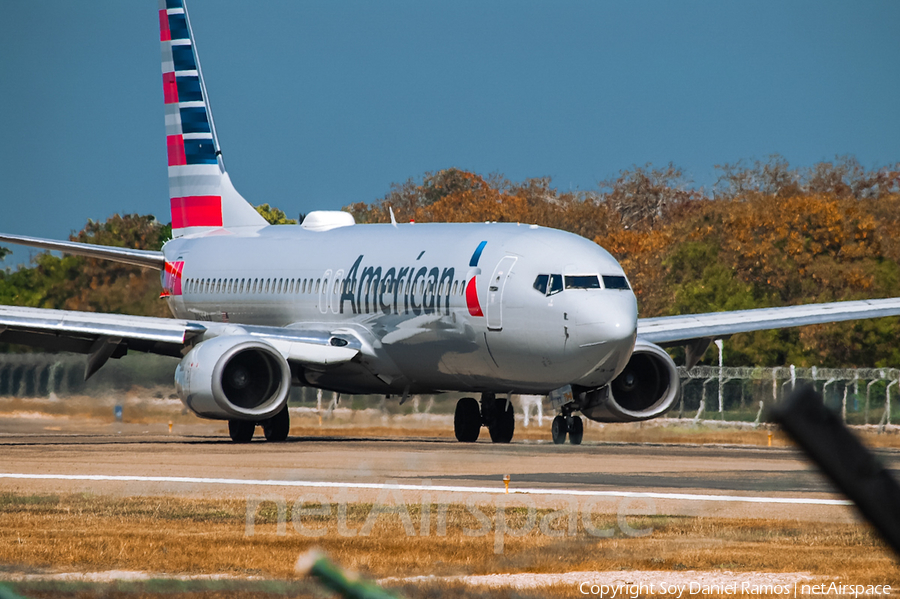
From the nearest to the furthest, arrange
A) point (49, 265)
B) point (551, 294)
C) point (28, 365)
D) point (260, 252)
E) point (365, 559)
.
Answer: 1. point (365, 559)
2. point (551, 294)
3. point (260, 252)
4. point (28, 365)
5. point (49, 265)

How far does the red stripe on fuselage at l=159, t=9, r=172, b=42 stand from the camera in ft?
111

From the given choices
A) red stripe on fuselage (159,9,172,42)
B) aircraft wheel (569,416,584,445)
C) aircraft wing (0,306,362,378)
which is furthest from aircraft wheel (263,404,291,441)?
red stripe on fuselage (159,9,172,42)

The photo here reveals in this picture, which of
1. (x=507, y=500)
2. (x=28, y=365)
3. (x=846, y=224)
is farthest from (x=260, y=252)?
(x=846, y=224)

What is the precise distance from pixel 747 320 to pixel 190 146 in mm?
14090

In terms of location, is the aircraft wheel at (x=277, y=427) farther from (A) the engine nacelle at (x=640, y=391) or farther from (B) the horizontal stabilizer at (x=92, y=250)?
(B) the horizontal stabilizer at (x=92, y=250)

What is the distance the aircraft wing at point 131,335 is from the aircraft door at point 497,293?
139 inches

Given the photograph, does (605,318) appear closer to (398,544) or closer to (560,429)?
(560,429)

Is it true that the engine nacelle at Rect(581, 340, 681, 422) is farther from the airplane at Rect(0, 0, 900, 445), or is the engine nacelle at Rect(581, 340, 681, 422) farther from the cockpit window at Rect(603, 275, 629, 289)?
the cockpit window at Rect(603, 275, 629, 289)

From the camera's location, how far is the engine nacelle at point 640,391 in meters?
23.6

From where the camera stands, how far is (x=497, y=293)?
22.1 metres

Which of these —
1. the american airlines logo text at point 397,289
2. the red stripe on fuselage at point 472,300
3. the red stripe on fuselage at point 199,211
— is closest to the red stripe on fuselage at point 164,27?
the red stripe on fuselage at point 199,211

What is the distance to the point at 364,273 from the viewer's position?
2586 cm

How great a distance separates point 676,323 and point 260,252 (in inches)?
350

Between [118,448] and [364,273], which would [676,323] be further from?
[118,448]
